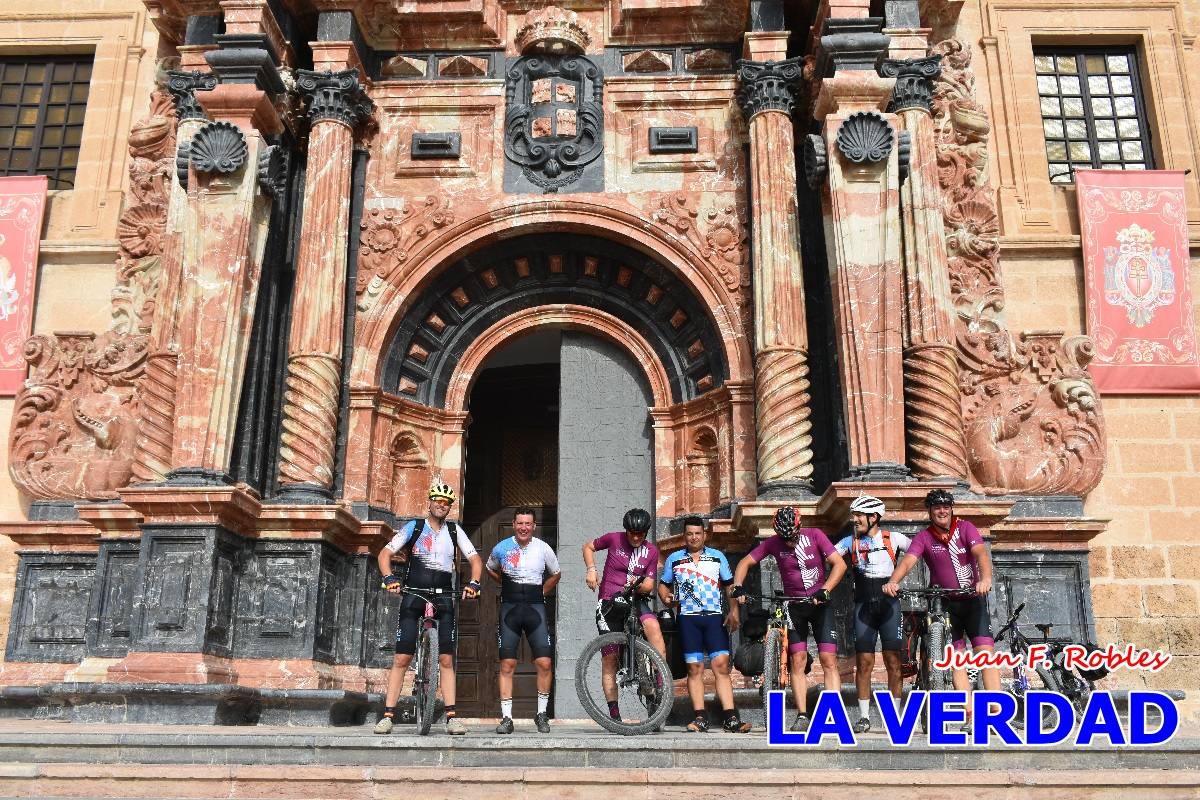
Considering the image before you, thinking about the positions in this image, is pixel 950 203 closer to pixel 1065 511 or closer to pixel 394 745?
pixel 1065 511

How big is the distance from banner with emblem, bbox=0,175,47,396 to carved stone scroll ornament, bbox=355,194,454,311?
15.6 feet

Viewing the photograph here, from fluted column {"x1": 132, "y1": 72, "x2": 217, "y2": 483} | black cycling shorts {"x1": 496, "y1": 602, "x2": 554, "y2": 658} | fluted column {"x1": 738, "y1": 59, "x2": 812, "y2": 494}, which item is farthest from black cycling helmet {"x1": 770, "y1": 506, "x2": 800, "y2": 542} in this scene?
fluted column {"x1": 132, "y1": 72, "x2": 217, "y2": 483}

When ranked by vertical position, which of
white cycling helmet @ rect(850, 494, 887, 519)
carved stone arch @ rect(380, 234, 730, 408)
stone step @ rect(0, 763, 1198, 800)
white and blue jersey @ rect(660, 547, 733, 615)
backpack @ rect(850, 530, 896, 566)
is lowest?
stone step @ rect(0, 763, 1198, 800)

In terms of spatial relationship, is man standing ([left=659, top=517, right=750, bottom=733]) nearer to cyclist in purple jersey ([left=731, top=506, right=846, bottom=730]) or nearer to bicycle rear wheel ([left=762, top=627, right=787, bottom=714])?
cyclist in purple jersey ([left=731, top=506, right=846, bottom=730])

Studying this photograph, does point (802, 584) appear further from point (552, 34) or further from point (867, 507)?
point (552, 34)

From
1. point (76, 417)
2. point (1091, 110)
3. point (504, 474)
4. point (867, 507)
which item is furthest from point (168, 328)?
point (1091, 110)

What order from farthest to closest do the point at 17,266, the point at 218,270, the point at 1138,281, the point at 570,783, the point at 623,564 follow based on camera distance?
the point at 17,266
the point at 1138,281
the point at 218,270
the point at 623,564
the point at 570,783

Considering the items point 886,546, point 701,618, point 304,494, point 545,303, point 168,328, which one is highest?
point 545,303

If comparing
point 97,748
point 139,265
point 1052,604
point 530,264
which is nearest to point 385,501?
point 530,264

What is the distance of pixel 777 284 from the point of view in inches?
492

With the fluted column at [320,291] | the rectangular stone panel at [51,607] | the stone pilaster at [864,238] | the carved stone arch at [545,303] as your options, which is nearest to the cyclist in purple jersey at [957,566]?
the stone pilaster at [864,238]

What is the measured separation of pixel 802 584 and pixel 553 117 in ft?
24.1

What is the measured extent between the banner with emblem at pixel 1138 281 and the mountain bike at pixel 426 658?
353 inches

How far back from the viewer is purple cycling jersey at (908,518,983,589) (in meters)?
8.86
